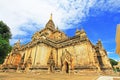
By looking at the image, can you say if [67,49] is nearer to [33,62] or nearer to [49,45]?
[49,45]

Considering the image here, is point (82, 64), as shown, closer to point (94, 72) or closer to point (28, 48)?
point (94, 72)

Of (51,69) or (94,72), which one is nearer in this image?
(94,72)

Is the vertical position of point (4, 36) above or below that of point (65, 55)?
above

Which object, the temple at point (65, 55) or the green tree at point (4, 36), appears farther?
the temple at point (65, 55)

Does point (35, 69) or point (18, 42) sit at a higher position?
point (18, 42)

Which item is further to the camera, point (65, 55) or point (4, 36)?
point (65, 55)

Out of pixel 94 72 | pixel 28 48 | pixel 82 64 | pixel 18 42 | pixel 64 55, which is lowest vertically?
pixel 94 72

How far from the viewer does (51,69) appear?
23406 mm

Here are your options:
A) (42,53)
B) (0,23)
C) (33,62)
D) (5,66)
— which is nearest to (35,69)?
(33,62)

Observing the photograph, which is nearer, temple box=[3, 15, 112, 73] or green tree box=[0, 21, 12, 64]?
green tree box=[0, 21, 12, 64]

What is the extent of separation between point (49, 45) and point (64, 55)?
3887 mm

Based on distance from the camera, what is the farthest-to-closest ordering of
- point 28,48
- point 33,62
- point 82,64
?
1. point 28,48
2. point 33,62
3. point 82,64

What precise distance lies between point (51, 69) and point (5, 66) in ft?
44.1

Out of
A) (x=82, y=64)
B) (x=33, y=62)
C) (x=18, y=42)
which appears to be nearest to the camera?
(x=82, y=64)
